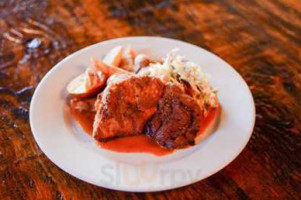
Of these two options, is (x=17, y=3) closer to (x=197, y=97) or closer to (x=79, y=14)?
(x=79, y=14)

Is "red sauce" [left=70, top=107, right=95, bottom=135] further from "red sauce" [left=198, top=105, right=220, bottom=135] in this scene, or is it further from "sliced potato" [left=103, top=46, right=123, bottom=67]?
"red sauce" [left=198, top=105, right=220, bottom=135]

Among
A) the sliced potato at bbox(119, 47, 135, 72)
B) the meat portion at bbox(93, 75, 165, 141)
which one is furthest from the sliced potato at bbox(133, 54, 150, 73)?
the meat portion at bbox(93, 75, 165, 141)

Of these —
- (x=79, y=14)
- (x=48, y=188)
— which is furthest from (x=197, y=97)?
(x=79, y=14)

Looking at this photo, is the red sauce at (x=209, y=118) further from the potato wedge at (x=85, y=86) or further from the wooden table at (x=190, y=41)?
the potato wedge at (x=85, y=86)

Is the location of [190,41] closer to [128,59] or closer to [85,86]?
[128,59]

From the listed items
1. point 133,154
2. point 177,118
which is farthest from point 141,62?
point 133,154

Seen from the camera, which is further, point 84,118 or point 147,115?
point 84,118

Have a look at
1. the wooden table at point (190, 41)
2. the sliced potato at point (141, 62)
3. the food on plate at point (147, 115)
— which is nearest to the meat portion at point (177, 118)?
the food on plate at point (147, 115)
